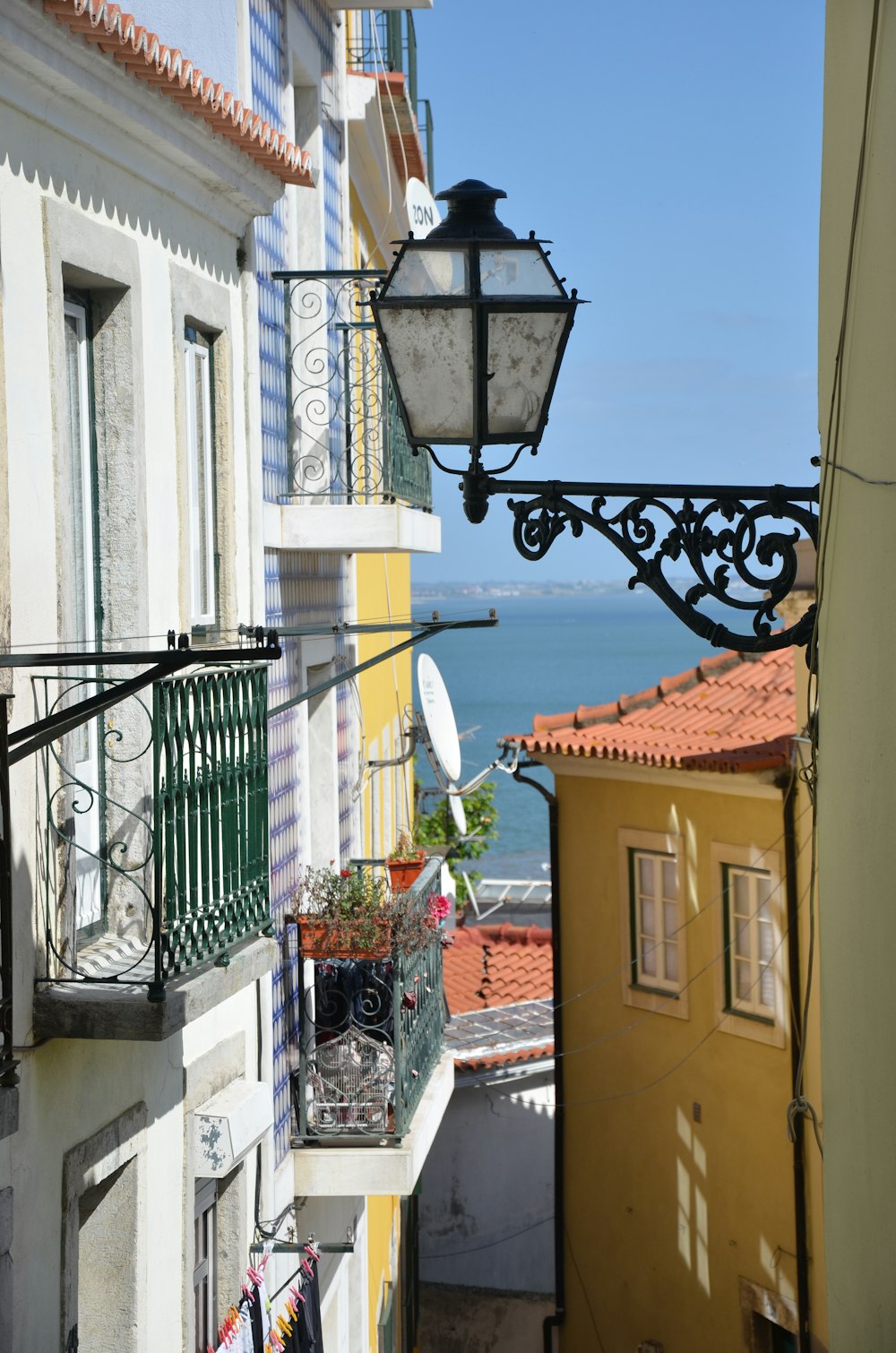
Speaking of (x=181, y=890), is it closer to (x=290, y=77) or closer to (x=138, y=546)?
(x=138, y=546)

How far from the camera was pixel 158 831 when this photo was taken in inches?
207

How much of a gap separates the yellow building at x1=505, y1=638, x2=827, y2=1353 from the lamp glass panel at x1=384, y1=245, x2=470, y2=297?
1019 centimetres

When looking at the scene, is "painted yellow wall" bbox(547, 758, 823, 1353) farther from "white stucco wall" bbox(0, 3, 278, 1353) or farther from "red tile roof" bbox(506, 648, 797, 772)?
"white stucco wall" bbox(0, 3, 278, 1353)

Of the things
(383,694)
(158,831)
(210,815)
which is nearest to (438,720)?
(383,694)

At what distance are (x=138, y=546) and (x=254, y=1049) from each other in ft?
10.4

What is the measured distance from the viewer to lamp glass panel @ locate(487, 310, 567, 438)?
422 centimetres

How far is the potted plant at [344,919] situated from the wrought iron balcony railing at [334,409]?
2.29 m

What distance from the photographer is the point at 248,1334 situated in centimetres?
773

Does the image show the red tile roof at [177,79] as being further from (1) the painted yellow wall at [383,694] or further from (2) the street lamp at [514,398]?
(1) the painted yellow wall at [383,694]

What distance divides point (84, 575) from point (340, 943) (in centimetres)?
388

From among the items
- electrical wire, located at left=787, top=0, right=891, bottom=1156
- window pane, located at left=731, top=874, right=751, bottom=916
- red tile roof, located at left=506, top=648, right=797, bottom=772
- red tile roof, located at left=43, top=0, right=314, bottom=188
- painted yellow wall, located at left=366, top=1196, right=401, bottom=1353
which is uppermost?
red tile roof, located at left=43, top=0, right=314, bottom=188

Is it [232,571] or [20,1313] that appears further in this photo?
[232,571]

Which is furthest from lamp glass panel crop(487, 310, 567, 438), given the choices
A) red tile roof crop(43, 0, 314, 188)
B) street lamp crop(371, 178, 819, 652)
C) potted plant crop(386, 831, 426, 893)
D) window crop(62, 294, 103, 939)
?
potted plant crop(386, 831, 426, 893)

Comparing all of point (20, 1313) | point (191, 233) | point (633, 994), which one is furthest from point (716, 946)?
point (20, 1313)
